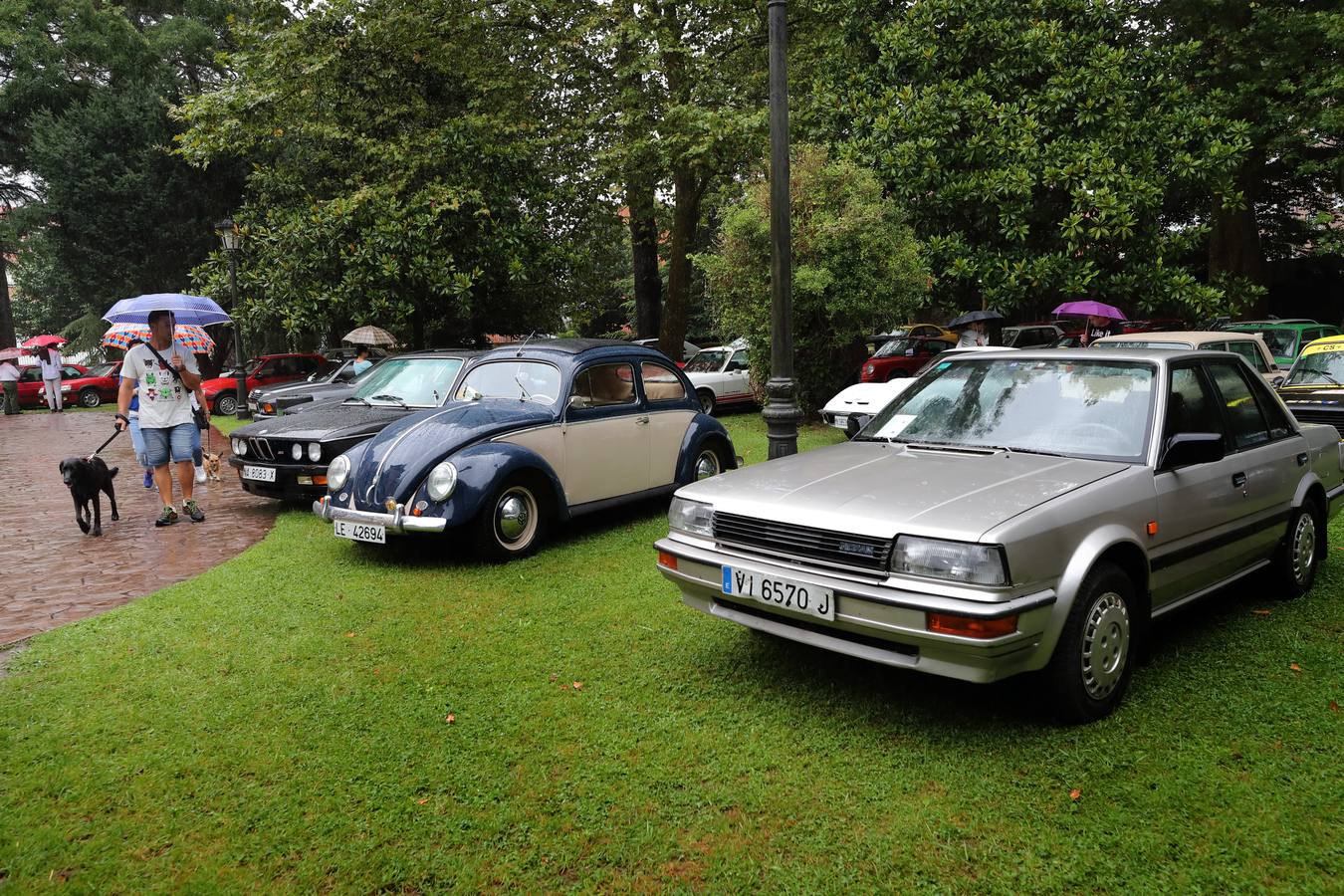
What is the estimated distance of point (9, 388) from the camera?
2430 cm

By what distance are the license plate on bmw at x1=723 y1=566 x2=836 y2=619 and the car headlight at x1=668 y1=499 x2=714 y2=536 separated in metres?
0.32

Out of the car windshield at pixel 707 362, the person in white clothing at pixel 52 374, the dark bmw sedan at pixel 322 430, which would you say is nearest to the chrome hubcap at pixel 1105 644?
the dark bmw sedan at pixel 322 430

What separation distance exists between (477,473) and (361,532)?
974 mm

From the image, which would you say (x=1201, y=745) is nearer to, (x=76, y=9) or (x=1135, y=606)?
(x=1135, y=606)

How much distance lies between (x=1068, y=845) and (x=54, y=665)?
4.95 m

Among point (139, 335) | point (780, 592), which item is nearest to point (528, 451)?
point (780, 592)

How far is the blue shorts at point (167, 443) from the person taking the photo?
768 centimetres

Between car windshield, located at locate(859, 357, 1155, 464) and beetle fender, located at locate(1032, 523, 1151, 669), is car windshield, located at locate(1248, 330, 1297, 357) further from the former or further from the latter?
beetle fender, located at locate(1032, 523, 1151, 669)

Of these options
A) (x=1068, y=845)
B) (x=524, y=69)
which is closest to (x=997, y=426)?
(x=1068, y=845)

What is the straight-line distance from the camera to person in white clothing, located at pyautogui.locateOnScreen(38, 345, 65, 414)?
24188 mm

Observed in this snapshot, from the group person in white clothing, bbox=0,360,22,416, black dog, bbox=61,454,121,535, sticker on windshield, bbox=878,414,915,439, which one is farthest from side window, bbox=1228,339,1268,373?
person in white clothing, bbox=0,360,22,416

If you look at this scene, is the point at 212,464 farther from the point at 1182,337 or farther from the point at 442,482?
the point at 1182,337

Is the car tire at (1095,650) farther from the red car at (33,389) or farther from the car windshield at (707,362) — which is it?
the red car at (33,389)

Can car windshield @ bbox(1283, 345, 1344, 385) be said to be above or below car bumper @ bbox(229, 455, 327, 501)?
above
